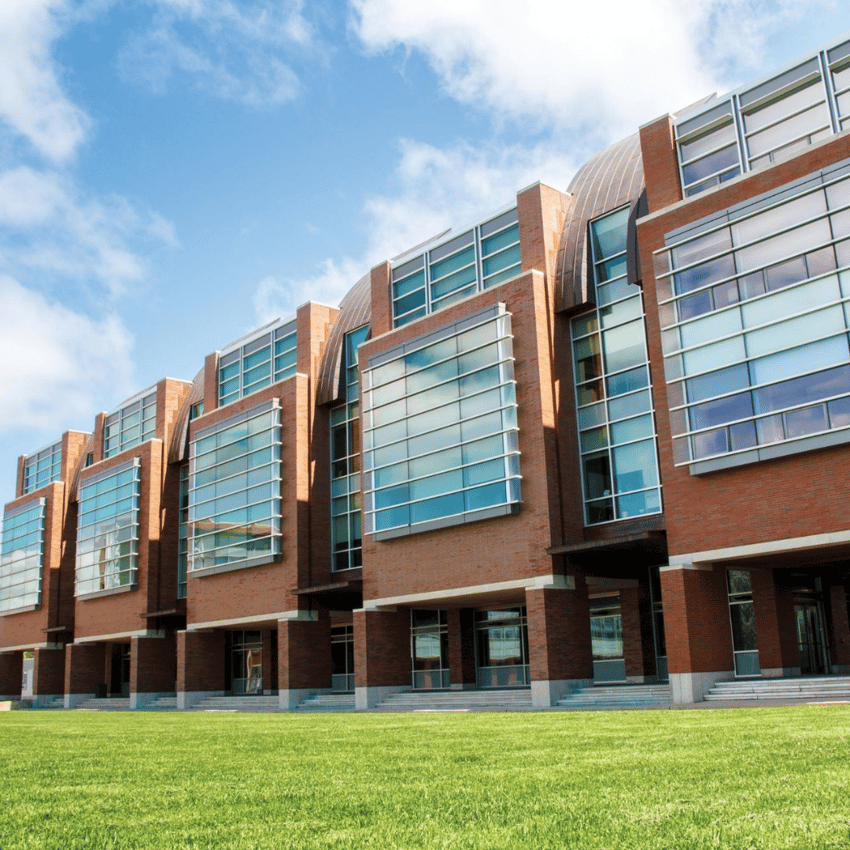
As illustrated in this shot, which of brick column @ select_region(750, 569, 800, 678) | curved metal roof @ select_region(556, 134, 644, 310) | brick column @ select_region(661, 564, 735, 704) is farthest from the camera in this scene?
curved metal roof @ select_region(556, 134, 644, 310)

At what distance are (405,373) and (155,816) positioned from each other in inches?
1121

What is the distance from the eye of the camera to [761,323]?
2392cm

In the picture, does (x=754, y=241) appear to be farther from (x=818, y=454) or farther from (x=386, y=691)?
(x=386, y=691)

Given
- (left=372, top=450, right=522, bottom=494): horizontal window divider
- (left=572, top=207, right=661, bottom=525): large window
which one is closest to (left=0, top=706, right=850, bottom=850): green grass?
(left=572, top=207, right=661, bottom=525): large window

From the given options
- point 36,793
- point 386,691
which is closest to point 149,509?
point 386,691

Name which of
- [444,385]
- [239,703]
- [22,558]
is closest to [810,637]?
[444,385]

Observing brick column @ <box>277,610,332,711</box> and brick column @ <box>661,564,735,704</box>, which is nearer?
brick column @ <box>661,564,735,704</box>

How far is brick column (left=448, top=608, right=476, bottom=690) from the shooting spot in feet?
122

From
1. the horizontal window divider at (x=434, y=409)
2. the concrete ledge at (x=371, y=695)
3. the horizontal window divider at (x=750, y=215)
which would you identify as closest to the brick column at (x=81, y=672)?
the concrete ledge at (x=371, y=695)

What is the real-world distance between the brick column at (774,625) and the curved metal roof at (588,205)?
10.3m

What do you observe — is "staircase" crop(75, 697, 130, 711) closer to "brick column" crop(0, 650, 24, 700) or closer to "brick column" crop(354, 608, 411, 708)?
"brick column" crop(0, 650, 24, 700)

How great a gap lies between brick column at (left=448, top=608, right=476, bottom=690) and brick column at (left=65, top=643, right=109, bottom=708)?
27.3 metres

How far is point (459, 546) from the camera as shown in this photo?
103 feet

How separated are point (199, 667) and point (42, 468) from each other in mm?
27559
